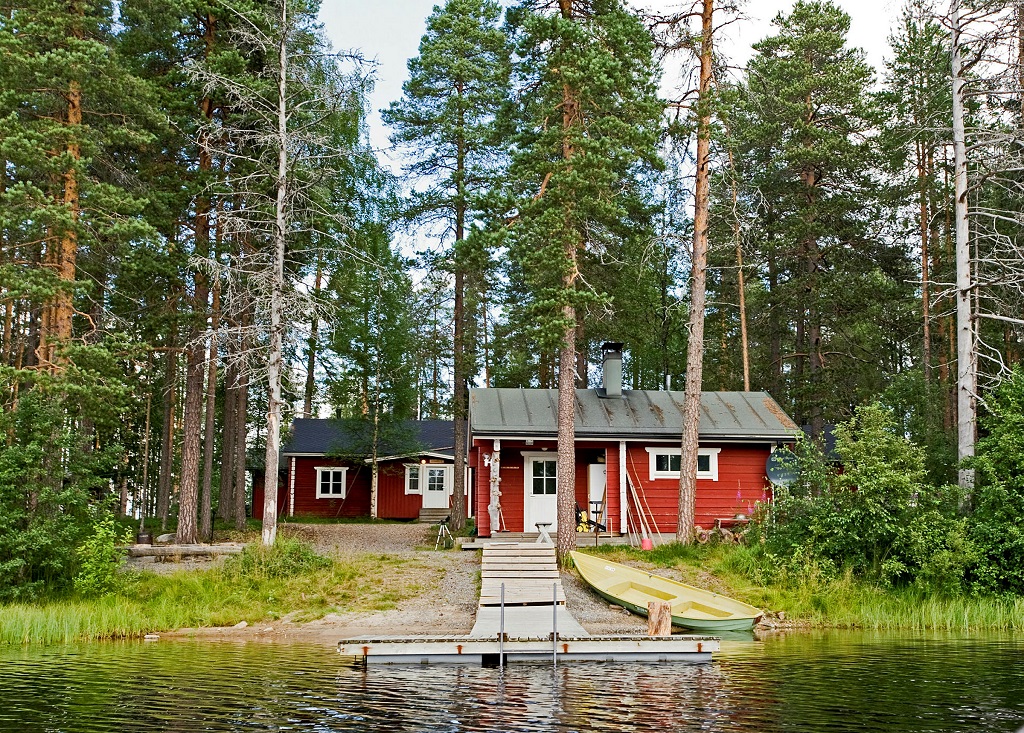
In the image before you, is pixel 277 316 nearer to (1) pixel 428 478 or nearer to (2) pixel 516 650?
(2) pixel 516 650

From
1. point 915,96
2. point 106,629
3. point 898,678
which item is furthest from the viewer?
point 915,96

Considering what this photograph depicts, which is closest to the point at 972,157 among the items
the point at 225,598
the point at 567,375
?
the point at 567,375

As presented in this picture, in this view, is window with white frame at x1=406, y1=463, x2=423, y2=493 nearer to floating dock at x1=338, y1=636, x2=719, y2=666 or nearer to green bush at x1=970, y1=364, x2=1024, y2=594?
green bush at x1=970, y1=364, x2=1024, y2=594

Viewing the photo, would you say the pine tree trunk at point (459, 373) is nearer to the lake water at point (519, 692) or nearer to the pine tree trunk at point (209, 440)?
the pine tree trunk at point (209, 440)

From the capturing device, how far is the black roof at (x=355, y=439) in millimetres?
36500

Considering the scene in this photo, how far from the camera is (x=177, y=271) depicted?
22891 mm

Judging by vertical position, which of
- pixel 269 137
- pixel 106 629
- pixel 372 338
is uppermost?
pixel 269 137

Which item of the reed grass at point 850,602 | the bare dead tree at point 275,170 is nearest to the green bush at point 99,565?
the bare dead tree at point 275,170

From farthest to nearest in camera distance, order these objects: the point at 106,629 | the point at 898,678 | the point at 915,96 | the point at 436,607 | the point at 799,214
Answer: the point at 799,214 < the point at 915,96 < the point at 436,607 < the point at 106,629 < the point at 898,678

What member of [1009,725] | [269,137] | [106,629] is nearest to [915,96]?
[269,137]

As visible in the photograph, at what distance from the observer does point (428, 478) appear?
3788 centimetres

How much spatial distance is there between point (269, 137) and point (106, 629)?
36.2 ft

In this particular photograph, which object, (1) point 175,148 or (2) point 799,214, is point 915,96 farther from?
(1) point 175,148

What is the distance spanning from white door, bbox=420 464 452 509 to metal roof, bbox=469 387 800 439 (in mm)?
11651
